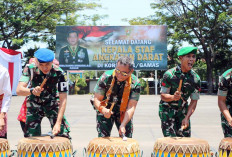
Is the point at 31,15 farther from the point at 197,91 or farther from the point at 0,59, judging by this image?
the point at 197,91

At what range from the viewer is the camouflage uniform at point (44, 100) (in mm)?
4094

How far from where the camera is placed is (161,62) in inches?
1064

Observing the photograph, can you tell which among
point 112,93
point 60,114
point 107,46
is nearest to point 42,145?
point 60,114

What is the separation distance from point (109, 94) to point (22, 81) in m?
1.02

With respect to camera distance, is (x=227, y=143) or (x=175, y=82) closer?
(x=227, y=143)

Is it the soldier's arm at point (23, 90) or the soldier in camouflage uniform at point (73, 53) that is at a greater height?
the soldier in camouflage uniform at point (73, 53)

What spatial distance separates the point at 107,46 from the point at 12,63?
30.9ft

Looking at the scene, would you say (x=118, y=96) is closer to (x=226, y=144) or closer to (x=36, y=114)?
(x=36, y=114)

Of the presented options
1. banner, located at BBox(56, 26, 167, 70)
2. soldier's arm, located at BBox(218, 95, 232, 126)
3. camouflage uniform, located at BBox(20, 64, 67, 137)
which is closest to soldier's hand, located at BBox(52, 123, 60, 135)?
camouflage uniform, located at BBox(20, 64, 67, 137)

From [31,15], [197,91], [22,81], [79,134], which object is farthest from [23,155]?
[31,15]

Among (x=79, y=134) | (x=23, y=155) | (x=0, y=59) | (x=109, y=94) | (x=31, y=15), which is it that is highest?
(x=31, y=15)

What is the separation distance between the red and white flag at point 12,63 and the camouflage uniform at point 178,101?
1617cm

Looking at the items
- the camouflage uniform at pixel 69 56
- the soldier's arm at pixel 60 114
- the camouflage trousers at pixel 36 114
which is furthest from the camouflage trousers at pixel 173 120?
the camouflage uniform at pixel 69 56

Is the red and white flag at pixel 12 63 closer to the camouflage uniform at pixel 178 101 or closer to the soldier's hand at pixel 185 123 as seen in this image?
the camouflage uniform at pixel 178 101
